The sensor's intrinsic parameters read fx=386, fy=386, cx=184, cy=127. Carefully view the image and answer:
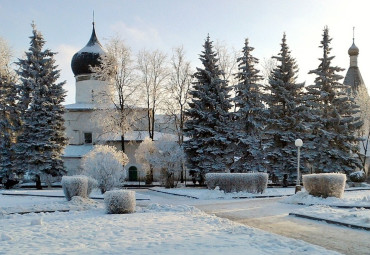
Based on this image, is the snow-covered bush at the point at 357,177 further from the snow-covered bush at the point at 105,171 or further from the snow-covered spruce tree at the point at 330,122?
the snow-covered bush at the point at 105,171

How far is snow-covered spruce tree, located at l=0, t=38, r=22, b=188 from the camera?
3055 centimetres

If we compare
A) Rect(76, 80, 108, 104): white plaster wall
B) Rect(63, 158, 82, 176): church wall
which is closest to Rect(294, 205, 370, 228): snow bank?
Rect(63, 158, 82, 176): church wall

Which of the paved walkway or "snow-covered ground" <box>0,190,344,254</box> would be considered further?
the paved walkway

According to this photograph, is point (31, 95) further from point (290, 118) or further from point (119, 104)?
point (290, 118)

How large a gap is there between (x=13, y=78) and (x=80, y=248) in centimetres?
3222

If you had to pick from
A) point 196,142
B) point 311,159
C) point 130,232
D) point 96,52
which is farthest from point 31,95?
point 130,232

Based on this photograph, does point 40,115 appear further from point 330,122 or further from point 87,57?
point 330,122

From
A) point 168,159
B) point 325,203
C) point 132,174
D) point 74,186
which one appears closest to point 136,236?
point 74,186

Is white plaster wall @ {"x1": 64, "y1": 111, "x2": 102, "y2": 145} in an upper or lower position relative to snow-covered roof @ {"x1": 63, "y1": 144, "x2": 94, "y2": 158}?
upper

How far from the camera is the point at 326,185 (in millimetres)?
17938

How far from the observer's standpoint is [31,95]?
3108 centimetres

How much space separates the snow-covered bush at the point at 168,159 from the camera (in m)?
28.2

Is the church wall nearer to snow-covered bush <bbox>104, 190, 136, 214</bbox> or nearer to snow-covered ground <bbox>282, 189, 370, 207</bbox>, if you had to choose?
snow-covered ground <bbox>282, 189, 370, 207</bbox>

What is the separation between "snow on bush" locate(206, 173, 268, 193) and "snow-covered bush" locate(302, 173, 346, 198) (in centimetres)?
428
